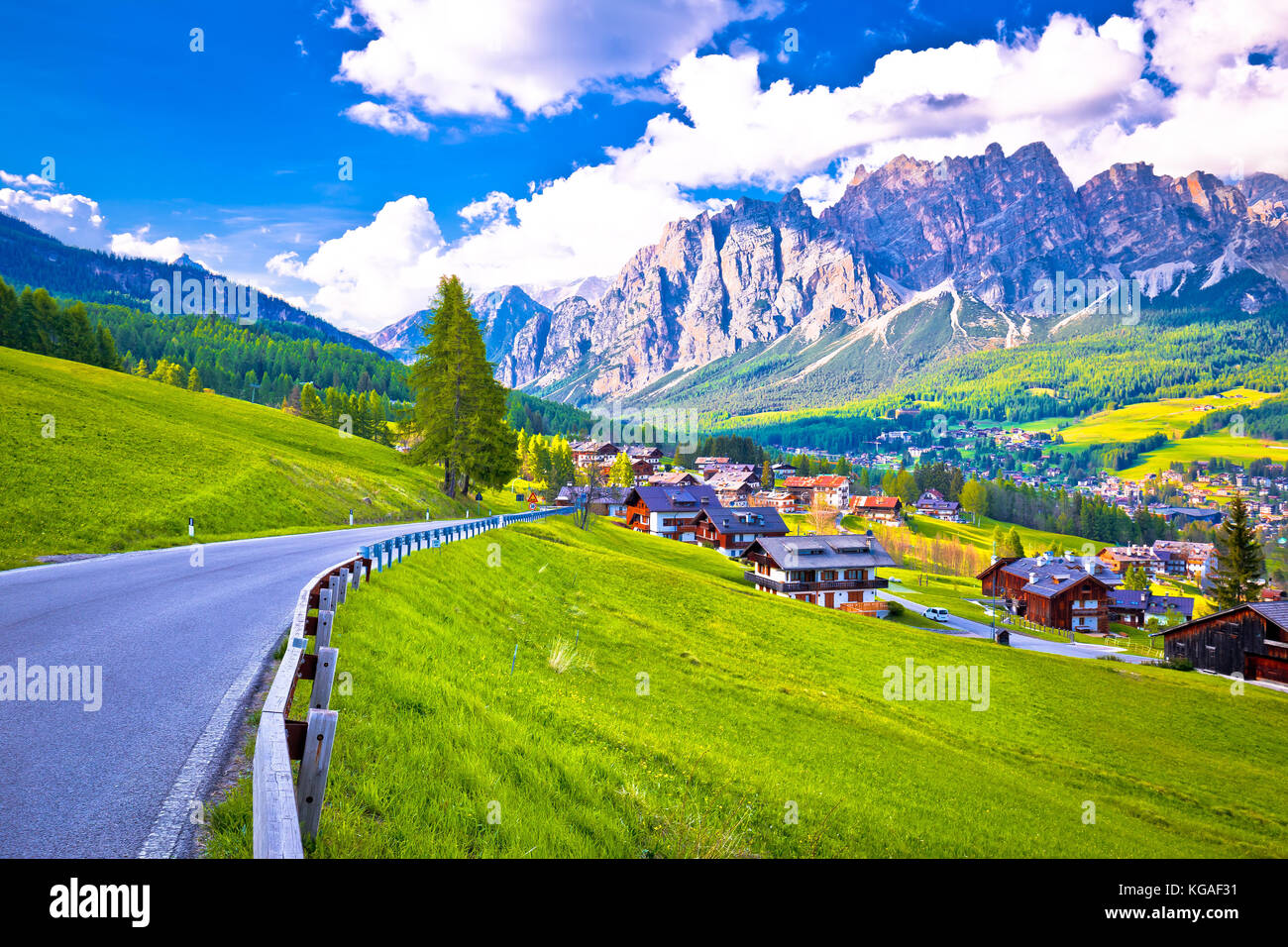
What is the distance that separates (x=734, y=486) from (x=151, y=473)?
146495mm

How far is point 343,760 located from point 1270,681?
231 ft

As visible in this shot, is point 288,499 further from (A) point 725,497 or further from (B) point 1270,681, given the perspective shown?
(A) point 725,497

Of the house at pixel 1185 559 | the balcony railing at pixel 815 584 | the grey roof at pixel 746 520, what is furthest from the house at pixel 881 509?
the balcony railing at pixel 815 584

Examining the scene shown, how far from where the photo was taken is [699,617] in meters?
33.5

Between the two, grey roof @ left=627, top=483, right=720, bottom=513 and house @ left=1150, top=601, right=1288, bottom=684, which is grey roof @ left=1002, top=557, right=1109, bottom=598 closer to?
house @ left=1150, top=601, right=1288, bottom=684

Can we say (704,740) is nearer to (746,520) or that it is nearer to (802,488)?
(746,520)

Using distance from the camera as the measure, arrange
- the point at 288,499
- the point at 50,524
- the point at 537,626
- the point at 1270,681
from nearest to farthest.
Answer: the point at 537,626 → the point at 50,524 → the point at 288,499 → the point at 1270,681

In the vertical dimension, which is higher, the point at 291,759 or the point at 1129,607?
the point at 291,759

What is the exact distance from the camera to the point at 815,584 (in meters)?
69.9

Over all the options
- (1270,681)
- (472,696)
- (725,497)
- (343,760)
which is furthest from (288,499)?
(725,497)

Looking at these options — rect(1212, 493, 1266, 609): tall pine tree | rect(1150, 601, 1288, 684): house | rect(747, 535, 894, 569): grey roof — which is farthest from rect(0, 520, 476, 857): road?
rect(1212, 493, 1266, 609): tall pine tree

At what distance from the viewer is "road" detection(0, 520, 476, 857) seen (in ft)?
17.3

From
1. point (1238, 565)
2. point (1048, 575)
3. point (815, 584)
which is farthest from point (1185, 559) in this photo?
point (815, 584)
